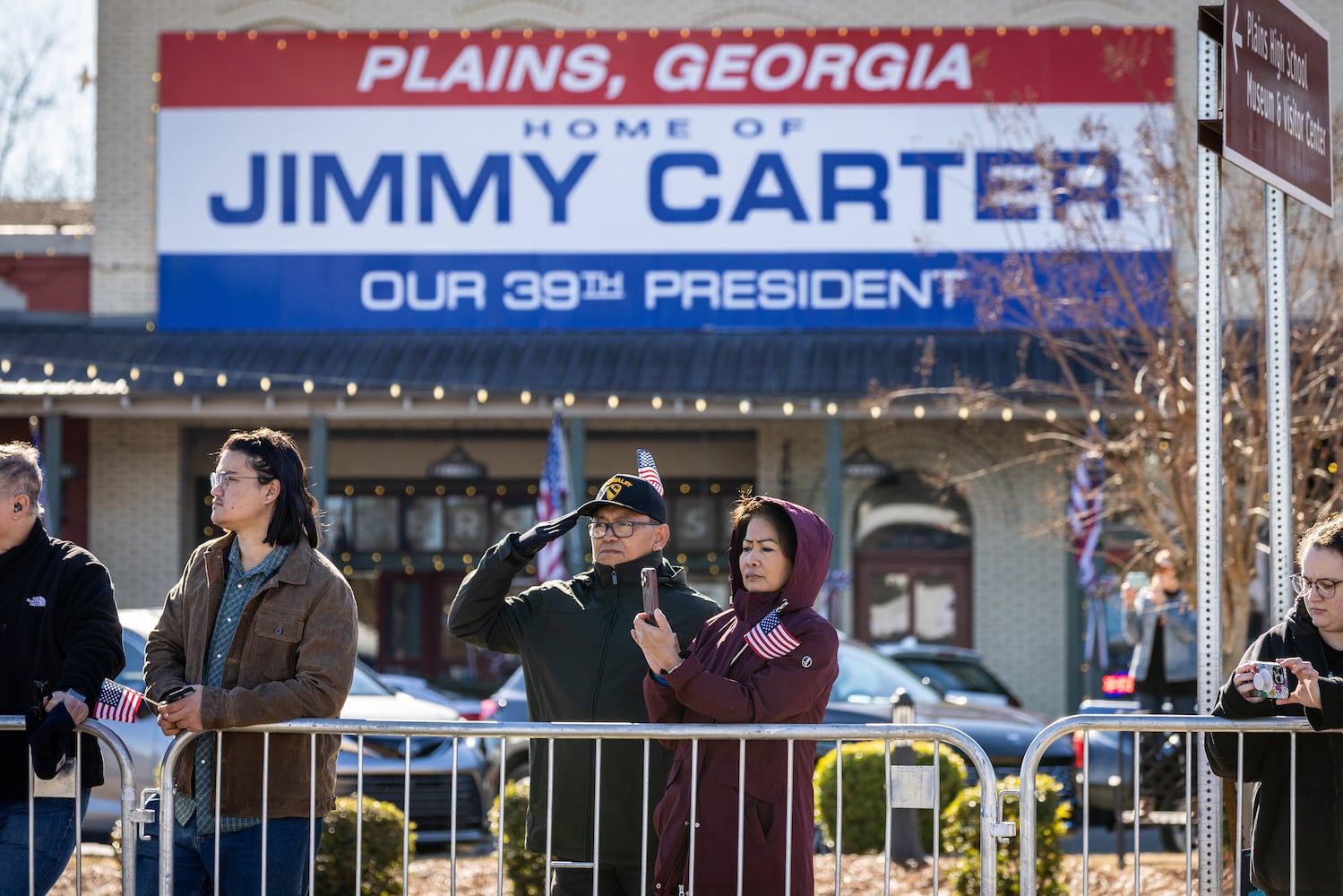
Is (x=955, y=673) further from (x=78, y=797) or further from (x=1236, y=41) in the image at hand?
(x=78, y=797)

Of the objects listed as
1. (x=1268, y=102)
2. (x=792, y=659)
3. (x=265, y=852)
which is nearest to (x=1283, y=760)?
(x=792, y=659)

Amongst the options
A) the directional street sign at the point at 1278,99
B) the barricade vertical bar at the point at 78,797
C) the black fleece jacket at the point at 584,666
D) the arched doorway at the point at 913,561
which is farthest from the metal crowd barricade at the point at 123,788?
the arched doorway at the point at 913,561

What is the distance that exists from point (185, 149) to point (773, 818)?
1823cm

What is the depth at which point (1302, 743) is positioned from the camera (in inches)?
198

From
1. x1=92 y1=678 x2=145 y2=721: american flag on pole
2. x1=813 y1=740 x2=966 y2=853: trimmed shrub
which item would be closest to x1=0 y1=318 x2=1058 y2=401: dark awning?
x1=813 y1=740 x2=966 y2=853: trimmed shrub

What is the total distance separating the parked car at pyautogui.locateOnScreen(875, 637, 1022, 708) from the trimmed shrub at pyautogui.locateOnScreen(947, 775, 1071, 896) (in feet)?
19.4

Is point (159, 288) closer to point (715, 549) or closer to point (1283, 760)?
point (715, 549)

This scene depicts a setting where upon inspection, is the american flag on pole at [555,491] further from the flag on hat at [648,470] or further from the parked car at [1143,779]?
the flag on hat at [648,470]

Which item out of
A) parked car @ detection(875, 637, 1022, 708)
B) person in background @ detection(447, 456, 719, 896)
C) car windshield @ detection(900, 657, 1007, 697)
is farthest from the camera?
car windshield @ detection(900, 657, 1007, 697)

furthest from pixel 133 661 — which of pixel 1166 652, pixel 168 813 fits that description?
pixel 1166 652

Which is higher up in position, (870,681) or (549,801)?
(549,801)

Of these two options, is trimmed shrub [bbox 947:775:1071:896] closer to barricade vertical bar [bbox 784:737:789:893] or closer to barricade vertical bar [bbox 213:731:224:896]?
barricade vertical bar [bbox 784:737:789:893]

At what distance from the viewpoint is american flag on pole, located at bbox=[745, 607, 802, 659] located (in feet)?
15.3

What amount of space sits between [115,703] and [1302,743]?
3.67 m
